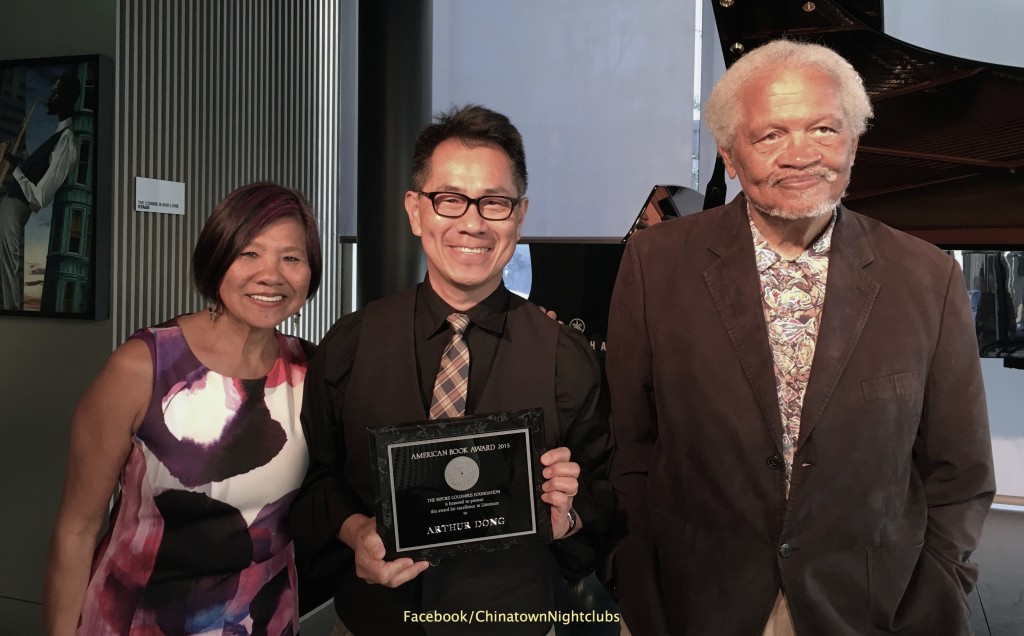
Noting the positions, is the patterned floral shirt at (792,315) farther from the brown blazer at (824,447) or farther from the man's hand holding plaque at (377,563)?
the man's hand holding plaque at (377,563)

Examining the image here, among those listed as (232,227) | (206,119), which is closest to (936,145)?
(232,227)

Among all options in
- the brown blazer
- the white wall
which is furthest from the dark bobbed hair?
the white wall

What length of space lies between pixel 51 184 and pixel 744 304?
2829 mm

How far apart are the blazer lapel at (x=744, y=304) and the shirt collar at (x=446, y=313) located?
45 centimetres

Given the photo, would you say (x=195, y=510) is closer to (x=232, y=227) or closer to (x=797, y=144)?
(x=232, y=227)

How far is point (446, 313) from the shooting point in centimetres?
168

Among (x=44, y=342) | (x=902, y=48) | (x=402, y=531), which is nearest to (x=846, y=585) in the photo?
(x=402, y=531)

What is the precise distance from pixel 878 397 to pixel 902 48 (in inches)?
64.1

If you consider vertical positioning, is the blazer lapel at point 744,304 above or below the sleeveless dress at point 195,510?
above

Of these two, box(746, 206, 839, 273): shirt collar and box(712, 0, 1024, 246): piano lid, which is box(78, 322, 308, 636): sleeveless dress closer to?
box(746, 206, 839, 273): shirt collar

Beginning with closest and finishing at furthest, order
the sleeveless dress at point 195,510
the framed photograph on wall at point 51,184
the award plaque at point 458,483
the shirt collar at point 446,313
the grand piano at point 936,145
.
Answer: the award plaque at point 458,483
the shirt collar at point 446,313
the sleeveless dress at point 195,510
the grand piano at point 936,145
the framed photograph on wall at point 51,184

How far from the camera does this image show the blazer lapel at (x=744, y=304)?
1.59m

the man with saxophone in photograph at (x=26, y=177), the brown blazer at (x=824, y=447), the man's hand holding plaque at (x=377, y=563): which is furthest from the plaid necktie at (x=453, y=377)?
the man with saxophone in photograph at (x=26, y=177)

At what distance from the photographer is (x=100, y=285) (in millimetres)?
3170
